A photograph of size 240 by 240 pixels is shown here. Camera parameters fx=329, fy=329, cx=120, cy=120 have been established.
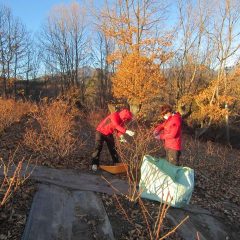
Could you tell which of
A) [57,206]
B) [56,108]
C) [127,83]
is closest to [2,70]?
[127,83]

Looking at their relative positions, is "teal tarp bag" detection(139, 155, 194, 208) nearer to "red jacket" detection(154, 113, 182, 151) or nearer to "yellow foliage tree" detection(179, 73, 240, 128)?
"red jacket" detection(154, 113, 182, 151)

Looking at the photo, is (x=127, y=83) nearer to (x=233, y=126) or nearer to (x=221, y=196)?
(x=233, y=126)

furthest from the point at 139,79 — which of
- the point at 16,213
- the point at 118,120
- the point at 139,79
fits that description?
the point at 16,213

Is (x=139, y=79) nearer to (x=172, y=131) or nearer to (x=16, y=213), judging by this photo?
(x=172, y=131)

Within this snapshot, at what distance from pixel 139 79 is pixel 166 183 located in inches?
645

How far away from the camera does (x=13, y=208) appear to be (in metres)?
4.23

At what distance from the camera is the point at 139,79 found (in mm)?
21203

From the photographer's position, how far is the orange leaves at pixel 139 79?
21.1 metres

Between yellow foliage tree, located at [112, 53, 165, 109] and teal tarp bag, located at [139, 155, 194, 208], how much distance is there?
1601 cm

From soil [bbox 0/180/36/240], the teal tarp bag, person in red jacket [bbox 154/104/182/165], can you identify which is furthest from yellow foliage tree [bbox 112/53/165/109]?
soil [bbox 0/180/36/240]

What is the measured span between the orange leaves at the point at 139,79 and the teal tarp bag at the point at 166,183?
16.0 metres

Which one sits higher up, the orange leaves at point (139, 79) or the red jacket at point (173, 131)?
the orange leaves at point (139, 79)

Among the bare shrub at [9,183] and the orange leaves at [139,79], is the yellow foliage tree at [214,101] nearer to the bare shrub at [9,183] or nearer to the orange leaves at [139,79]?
the orange leaves at [139,79]

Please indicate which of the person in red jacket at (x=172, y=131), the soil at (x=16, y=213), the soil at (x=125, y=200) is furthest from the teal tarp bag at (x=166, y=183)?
the soil at (x=16, y=213)
